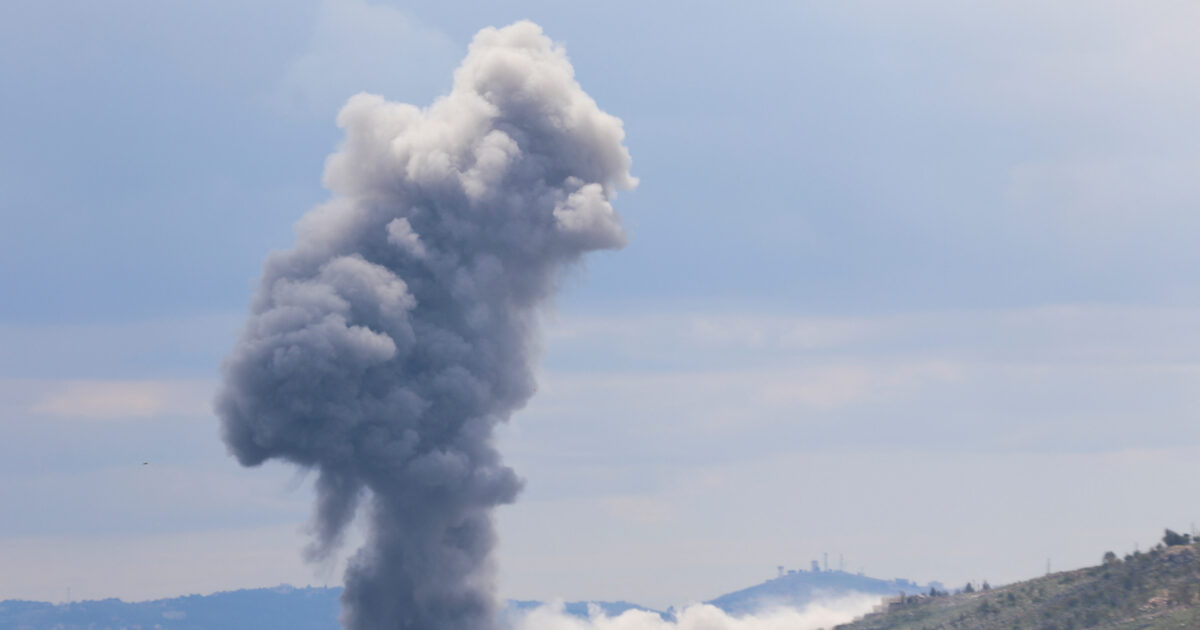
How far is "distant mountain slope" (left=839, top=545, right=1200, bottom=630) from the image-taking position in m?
143

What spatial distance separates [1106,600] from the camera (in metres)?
155

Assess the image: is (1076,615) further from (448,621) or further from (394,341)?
(394,341)

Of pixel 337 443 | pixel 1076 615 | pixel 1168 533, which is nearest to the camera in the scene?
pixel 337 443

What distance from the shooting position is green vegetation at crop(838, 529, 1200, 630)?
144 metres

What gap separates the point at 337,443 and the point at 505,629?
29.7m

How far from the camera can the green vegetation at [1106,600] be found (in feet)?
471

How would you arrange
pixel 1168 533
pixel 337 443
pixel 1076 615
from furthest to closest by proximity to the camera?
pixel 1168 533 < pixel 1076 615 < pixel 337 443

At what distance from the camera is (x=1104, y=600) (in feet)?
509

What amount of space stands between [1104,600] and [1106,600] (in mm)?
283

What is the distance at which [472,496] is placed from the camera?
474ft

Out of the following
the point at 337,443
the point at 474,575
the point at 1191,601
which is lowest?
the point at 1191,601

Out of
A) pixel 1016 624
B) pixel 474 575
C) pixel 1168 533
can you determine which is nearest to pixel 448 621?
pixel 474 575

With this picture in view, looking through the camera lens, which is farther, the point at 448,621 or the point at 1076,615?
the point at 1076,615

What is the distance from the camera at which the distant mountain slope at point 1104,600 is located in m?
143
